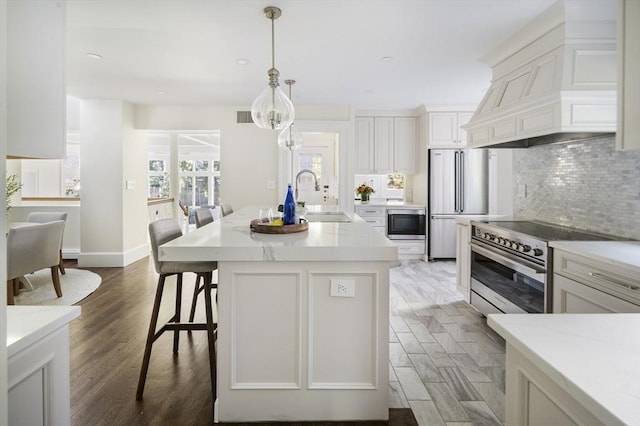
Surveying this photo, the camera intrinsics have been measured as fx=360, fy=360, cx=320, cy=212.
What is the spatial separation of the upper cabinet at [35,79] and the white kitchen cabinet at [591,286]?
2247 mm

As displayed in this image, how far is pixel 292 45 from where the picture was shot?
10.7 feet

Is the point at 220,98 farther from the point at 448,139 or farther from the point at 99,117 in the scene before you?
the point at 448,139

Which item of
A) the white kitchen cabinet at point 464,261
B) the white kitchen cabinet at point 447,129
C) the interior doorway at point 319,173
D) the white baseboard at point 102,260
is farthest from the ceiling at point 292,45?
the interior doorway at point 319,173

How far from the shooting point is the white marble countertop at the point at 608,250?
67.0 inches

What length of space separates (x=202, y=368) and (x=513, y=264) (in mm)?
2246

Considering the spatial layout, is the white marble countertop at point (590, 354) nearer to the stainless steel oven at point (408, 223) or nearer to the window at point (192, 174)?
the stainless steel oven at point (408, 223)

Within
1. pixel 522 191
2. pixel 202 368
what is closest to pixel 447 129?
pixel 522 191

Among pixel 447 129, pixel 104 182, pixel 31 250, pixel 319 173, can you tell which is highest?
pixel 447 129

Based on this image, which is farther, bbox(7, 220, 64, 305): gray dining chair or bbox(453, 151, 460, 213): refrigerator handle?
bbox(453, 151, 460, 213): refrigerator handle

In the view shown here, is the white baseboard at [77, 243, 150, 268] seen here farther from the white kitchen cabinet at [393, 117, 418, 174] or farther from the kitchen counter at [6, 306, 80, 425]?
the kitchen counter at [6, 306, 80, 425]

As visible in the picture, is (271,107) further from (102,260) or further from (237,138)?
(102,260)

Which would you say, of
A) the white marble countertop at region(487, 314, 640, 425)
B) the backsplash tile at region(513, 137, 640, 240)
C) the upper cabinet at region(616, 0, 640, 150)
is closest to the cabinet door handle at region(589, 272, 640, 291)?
the backsplash tile at region(513, 137, 640, 240)

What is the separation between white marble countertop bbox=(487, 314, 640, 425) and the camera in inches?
21.1

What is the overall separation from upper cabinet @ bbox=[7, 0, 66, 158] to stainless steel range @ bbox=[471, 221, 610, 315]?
8.24 ft
